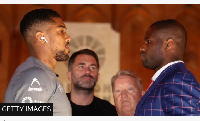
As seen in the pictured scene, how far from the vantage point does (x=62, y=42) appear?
6.89ft

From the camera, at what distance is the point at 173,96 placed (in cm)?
192

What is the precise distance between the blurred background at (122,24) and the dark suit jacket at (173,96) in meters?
4.23

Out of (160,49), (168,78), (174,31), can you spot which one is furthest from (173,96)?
(174,31)

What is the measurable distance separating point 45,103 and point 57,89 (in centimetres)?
11

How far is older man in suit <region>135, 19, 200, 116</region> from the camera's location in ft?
6.30

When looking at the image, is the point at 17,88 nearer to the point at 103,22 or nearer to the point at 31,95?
the point at 31,95

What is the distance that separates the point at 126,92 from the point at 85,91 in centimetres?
49

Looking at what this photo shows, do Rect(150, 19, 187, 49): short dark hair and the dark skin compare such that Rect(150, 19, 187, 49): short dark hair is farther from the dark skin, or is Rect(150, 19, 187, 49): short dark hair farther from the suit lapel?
the suit lapel

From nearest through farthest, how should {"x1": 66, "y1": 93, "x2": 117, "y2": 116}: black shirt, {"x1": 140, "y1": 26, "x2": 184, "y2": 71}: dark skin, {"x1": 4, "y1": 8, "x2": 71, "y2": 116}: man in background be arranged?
{"x1": 4, "y1": 8, "x2": 71, "y2": 116}: man in background
{"x1": 140, "y1": 26, "x2": 184, "y2": 71}: dark skin
{"x1": 66, "y1": 93, "x2": 117, "y2": 116}: black shirt

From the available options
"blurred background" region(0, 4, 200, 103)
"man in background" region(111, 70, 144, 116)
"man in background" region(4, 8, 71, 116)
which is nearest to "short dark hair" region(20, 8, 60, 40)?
"man in background" region(4, 8, 71, 116)

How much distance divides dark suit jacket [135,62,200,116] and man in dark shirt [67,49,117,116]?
113 cm

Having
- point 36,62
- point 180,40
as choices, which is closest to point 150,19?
point 180,40

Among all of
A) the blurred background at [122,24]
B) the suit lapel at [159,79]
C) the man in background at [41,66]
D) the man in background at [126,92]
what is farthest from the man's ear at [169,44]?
the blurred background at [122,24]

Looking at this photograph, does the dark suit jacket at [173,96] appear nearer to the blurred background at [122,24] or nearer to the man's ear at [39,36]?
the man's ear at [39,36]
